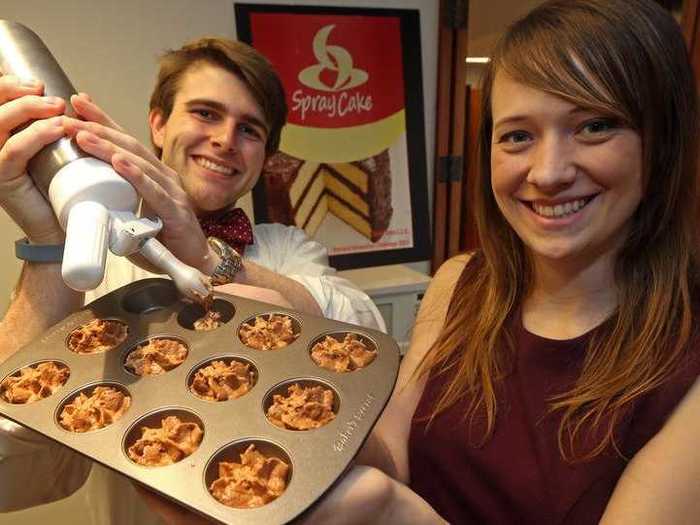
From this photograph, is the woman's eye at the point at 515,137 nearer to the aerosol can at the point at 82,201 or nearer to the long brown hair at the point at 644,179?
the long brown hair at the point at 644,179

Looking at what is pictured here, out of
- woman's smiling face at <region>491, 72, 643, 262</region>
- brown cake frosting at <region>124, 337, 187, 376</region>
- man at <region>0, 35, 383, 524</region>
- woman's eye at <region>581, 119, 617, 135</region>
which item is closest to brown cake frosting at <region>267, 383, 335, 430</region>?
brown cake frosting at <region>124, 337, 187, 376</region>

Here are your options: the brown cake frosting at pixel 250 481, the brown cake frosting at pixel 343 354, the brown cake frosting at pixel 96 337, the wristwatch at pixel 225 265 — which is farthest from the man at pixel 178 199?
the brown cake frosting at pixel 250 481

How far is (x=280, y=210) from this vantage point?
Answer: 2133 millimetres

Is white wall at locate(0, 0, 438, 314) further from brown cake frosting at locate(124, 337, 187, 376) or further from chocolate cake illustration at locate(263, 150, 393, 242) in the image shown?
brown cake frosting at locate(124, 337, 187, 376)

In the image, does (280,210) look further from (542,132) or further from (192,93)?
(542,132)

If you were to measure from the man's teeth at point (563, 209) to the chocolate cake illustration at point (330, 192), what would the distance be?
4.61 ft

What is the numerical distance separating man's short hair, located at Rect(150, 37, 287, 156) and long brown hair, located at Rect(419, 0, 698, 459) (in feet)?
2.19

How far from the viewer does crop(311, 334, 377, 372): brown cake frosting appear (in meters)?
0.78

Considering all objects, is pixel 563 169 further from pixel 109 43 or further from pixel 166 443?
pixel 109 43

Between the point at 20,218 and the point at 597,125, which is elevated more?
the point at 597,125

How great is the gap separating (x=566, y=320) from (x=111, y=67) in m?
1.84

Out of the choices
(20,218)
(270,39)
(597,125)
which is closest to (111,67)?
(270,39)

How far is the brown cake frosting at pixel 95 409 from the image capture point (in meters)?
0.68

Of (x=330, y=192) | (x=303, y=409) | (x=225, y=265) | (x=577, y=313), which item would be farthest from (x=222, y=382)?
(x=330, y=192)
